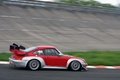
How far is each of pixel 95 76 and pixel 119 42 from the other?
1586cm

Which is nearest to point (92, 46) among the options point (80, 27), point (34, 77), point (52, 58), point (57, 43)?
point (57, 43)

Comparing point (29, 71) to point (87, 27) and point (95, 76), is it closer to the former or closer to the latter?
point (95, 76)

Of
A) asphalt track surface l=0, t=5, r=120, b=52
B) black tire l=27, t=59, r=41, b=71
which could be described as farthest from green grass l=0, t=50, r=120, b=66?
asphalt track surface l=0, t=5, r=120, b=52

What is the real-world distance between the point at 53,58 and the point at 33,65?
96cm

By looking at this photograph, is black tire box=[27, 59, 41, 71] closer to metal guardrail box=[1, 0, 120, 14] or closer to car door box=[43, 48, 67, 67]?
car door box=[43, 48, 67, 67]

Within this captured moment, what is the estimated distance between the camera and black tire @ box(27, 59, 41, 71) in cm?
1335

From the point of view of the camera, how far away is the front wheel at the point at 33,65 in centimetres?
1335

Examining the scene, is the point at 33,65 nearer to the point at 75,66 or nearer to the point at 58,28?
the point at 75,66

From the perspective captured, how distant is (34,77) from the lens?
1155 centimetres

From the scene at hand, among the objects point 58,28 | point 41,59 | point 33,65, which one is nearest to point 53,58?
point 41,59

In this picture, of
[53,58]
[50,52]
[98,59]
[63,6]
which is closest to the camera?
[53,58]

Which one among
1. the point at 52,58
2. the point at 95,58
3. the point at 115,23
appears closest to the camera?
the point at 52,58

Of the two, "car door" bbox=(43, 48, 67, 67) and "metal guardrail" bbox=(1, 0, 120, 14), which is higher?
"metal guardrail" bbox=(1, 0, 120, 14)

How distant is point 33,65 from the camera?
13445 mm
